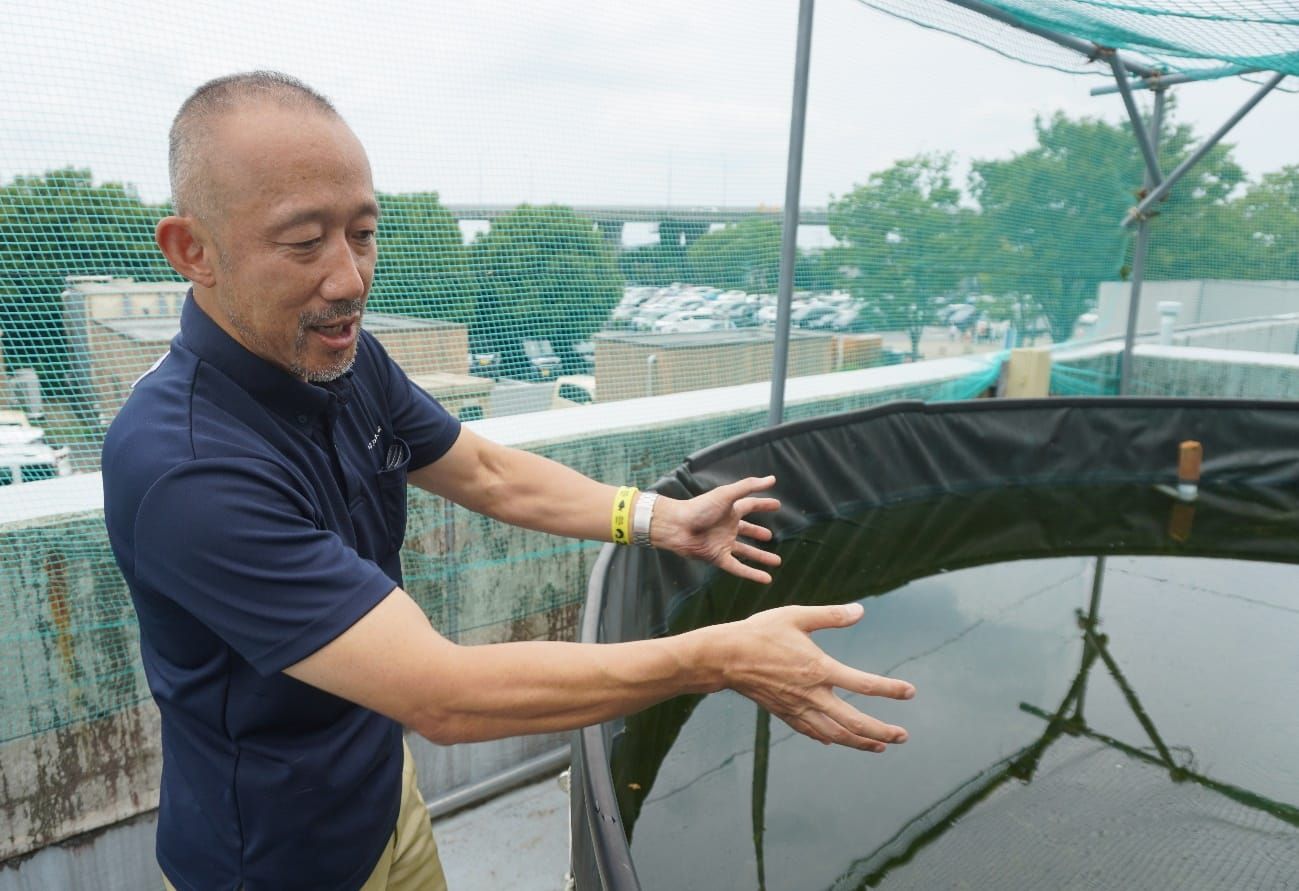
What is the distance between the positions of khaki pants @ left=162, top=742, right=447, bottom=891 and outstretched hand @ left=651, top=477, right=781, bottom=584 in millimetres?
639

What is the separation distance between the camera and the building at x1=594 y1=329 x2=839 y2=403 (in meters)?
3.04

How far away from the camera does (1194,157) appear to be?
5.22 m

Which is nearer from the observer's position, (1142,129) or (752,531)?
(752,531)

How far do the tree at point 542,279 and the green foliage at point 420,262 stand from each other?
0.21 ft

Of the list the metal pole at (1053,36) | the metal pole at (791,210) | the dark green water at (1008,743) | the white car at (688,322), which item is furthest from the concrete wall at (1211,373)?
the white car at (688,322)

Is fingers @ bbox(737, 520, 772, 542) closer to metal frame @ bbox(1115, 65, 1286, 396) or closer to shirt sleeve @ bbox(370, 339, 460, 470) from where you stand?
shirt sleeve @ bbox(370, 339, 460, 470)

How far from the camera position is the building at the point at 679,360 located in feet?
9.96

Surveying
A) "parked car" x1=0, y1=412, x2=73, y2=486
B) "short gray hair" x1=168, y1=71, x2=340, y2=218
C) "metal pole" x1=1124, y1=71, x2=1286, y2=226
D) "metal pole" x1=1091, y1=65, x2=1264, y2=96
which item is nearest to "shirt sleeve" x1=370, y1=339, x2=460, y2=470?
"short gray hair" x1=168, y1=71, x2=340, y2=218

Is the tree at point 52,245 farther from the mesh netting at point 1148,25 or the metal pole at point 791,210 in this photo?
the mesh netting at point 1148,25

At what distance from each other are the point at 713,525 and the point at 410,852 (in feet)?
2.68

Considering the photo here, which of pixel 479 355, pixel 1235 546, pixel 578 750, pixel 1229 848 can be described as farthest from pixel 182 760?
pixel 1235 546

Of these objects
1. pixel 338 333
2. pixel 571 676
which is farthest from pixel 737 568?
pixel 338 333

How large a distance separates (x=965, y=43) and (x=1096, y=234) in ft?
6.17

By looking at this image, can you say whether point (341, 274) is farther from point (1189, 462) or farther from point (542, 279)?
point (1189, 462)
